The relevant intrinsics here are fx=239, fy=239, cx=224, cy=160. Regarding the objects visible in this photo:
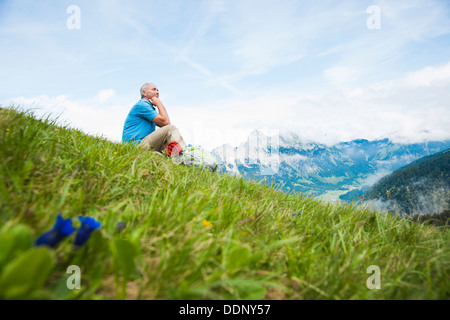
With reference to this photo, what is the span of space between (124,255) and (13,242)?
0.42 metres

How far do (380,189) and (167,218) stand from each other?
222m

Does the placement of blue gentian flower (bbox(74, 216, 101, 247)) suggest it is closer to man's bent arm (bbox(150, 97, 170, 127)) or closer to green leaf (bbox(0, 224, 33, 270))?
green leaf (bbox(0, 224, 33, 270))

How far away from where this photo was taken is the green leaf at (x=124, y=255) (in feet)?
3.66

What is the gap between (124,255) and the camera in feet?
3.73

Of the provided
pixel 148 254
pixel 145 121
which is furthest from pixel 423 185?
pixel 148 254

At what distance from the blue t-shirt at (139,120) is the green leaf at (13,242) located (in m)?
7.82

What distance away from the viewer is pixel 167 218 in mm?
1757

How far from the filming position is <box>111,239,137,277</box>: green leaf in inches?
43.9

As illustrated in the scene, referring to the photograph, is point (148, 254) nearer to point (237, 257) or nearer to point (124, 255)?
point (124, 255)

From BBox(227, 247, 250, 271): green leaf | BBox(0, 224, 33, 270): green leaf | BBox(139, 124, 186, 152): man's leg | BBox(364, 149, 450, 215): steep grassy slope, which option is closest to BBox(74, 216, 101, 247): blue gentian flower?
BBox(0, 224, 33, 270): green leaf

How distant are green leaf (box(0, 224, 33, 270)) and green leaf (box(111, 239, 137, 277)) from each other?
0.33 m
